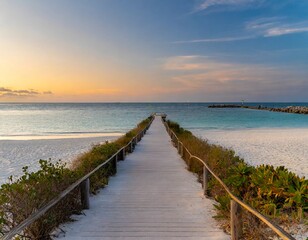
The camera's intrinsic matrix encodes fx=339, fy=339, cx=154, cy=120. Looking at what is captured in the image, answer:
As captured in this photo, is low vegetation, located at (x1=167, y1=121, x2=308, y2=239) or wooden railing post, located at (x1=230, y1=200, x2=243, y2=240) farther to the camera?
low vegetation, located at (x1=167, y1=121, x2=308, y2=239)

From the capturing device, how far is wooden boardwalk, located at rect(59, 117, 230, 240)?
5703 mm

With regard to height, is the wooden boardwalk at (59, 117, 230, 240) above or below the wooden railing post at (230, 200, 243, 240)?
below

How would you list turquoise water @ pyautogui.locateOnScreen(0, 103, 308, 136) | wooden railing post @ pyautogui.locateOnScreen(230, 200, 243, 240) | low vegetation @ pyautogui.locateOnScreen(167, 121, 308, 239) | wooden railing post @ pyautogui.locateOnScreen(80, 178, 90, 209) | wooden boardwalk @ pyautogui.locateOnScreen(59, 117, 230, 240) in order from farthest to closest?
turquoise water @ pyautogui.locateOnScreen(0, 103, 308, 136)
wooden railing post @ pyautogui.locateOnScreen(80, 178, 90, 209)
wooden boardwalk @ pyautogui.locateOnScreen(59, 117, 230, 240)
low vegetation @ pyautogui.locateOnScreen(167, 121, 308, 239)
wooden railing post @ pyautogui.locateOnScreen(230, 200, 243, 240)

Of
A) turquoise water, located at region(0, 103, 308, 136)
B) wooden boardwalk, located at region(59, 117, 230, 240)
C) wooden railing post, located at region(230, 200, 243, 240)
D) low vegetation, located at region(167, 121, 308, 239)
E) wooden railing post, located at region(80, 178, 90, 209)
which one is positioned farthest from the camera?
turquoise water, located at region(0, 103, 308, 136)

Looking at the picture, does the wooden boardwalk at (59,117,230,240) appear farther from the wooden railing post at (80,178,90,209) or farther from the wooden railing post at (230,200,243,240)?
the wooden railing post at (230,200,243,240)

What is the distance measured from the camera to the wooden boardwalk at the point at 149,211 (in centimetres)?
570

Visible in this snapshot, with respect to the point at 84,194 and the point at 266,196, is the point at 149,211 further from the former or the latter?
the point at 266,196

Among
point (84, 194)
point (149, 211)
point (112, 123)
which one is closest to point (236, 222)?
point (149, 211)

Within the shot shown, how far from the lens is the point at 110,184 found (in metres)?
9.66

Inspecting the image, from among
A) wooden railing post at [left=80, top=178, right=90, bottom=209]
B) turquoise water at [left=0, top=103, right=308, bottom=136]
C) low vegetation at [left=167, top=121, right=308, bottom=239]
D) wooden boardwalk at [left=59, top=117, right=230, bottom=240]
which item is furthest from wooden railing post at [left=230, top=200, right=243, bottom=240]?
turquoise water at [left=0, top=103, right=308, bottom=136]

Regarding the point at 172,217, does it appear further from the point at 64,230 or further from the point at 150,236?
the point at 64,230

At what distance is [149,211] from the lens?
6980 millimetres

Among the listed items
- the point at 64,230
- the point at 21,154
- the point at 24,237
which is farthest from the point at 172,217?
the point at 21,154

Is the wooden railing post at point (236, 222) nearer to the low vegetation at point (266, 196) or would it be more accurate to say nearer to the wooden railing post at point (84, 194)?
the low vegetation at point (266, 196)
